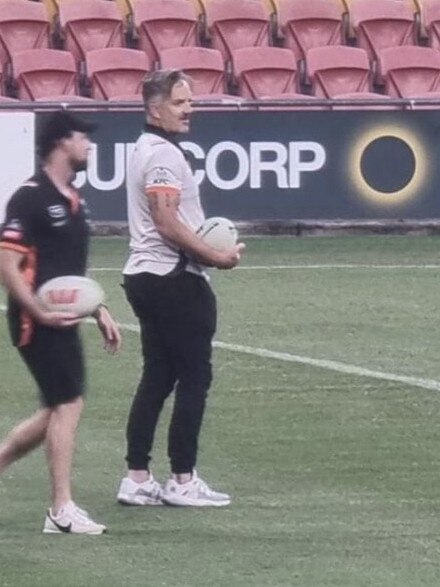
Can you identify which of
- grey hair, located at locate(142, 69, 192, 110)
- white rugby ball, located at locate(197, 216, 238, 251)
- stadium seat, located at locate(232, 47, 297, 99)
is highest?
grey hair, located at locate(142, 69, 192, 110)

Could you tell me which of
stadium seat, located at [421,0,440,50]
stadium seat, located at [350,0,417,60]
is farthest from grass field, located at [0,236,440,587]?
stadium seat, located at [421,0,440,50]

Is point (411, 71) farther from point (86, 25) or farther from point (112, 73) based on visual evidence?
point (86, 25)

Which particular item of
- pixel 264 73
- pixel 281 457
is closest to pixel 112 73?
pixel 264 73

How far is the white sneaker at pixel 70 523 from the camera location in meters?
7.90

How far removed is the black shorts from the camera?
7.91 meters

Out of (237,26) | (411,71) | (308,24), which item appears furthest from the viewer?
(308,24)

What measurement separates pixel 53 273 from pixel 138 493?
48.7 inches

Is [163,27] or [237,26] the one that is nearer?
[163,27]

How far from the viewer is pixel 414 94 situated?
22203 mm

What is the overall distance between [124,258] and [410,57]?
5.81 metres

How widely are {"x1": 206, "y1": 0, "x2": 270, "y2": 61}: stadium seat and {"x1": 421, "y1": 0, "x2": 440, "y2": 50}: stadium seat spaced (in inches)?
80.5

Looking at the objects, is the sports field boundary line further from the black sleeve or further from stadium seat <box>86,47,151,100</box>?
stadium seat <box>86,47,151,100</box>

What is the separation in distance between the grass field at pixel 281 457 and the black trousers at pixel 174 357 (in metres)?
0.31

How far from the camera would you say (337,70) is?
22.2 meters
